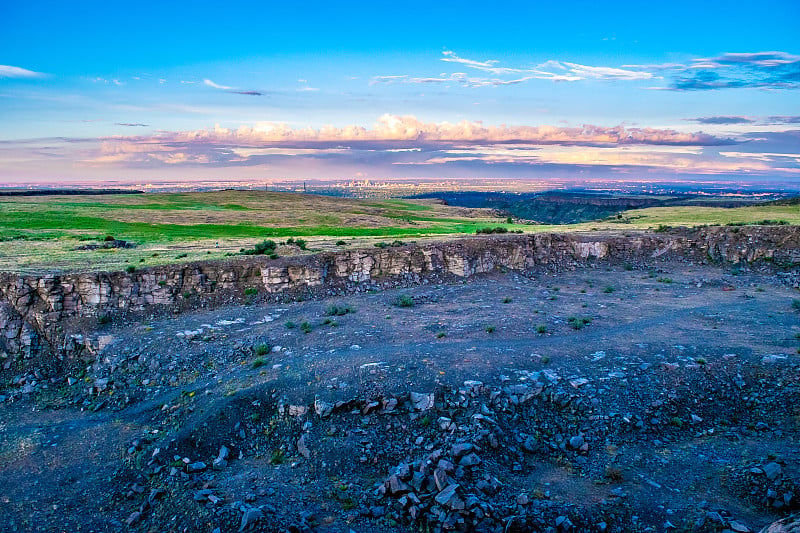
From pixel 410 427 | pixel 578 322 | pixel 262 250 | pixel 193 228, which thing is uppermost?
pixel 262 250

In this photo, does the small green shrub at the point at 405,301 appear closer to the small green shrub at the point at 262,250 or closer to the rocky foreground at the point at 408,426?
the rocky foreground at the point at 408,426

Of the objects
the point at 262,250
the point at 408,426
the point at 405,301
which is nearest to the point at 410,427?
the point at 408,426

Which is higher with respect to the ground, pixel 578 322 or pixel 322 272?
pixel 322 272

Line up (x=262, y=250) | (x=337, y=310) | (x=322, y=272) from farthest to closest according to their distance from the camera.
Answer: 1. (x=262, y=250)
2. (x=322, y=272)
3. (x=337, y=310)

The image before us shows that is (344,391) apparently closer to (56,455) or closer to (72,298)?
(56,455)

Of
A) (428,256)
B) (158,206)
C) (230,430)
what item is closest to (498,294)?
(428,256)

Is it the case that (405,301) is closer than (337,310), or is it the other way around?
(337,310)

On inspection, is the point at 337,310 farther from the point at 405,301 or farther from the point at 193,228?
the point at 193,228

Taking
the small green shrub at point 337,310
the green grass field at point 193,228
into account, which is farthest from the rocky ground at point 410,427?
the green grass field at point 193,228
